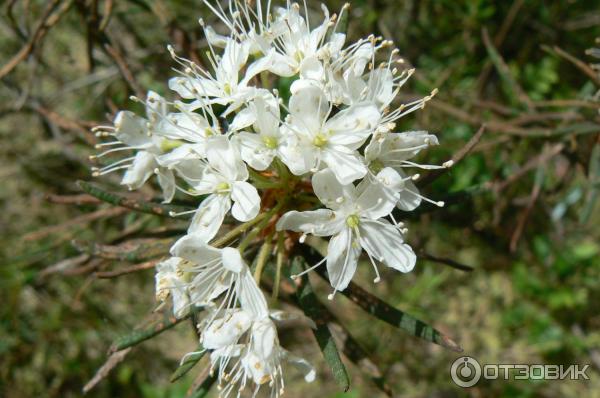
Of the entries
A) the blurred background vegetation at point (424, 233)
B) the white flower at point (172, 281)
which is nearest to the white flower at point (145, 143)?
the white flower at point (172, 281)

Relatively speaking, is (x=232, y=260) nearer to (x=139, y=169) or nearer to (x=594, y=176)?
(x=139, y=169)

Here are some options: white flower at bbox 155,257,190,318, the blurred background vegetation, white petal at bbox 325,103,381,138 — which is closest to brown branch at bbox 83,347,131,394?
white flower at bbox 155,257,190,318

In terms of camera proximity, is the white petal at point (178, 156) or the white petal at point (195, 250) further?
the white petal at point (178, 156)

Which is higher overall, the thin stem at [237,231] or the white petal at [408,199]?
the thin stem at [237,231]

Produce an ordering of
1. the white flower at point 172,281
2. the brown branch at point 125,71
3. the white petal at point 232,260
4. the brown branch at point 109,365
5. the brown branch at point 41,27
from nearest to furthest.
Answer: the white petal at point 232,260, the white flower at point 172,281, the brown branch at point 109,365, the brown branch at point 125,71, the brown branch at point 41,27

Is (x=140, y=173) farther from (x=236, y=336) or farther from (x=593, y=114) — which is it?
(x=593, y=114)

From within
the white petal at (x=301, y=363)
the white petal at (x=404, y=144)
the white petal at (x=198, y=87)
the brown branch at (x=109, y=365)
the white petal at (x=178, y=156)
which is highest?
the white petal at (x=198, y=87)

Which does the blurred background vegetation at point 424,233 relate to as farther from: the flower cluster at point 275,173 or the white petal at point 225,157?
the white petal at point 225,157
